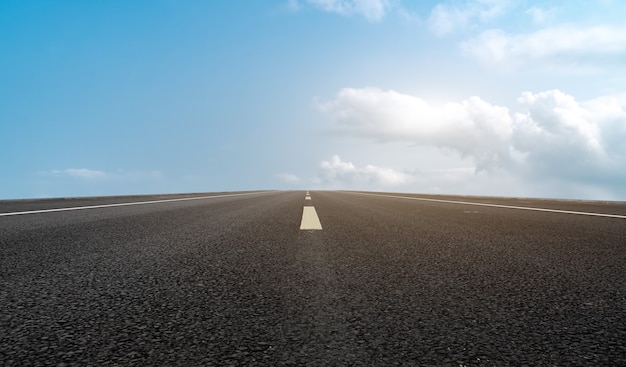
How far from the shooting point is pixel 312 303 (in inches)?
73.1

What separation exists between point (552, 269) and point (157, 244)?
3.10 m

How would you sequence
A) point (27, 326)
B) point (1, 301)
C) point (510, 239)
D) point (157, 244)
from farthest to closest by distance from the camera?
point (510, 239), point (157, 244), point (1, 301), point (27, 326)

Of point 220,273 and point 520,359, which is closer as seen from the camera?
point 520,359

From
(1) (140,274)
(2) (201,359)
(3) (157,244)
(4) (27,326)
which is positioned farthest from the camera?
(3) (157,244)

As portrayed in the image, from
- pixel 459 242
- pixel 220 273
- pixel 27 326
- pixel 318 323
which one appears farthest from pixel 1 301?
pixel 459 242

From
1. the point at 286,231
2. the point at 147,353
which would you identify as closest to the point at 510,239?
the point at 286,231

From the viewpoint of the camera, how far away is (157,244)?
11.9ft

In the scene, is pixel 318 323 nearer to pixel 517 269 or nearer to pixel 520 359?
pixel 520 359

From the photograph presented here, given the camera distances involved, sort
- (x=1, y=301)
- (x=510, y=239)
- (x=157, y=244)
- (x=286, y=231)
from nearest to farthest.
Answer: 1. (x=1, y=301)
2. (x=157, y=244)
3. (x=510, y=239)
4. (x=286, y=231)

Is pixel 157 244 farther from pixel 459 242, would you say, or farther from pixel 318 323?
pixel 459 242

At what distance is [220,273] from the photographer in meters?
2.48

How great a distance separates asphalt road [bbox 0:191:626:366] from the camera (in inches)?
52.1

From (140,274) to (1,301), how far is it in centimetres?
69

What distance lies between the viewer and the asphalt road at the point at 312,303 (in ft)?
4.34
